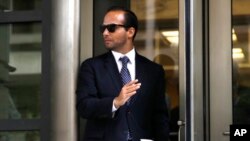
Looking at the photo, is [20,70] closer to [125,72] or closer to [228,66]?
[125,72]

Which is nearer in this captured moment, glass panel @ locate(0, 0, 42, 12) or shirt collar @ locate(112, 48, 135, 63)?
shirt collar @ locate(112, 48, 135, 63)

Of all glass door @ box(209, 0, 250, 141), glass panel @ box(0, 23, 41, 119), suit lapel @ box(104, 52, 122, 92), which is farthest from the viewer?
glass panel @ box(0, 23, 41, 119)

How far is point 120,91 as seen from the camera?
5.07 m

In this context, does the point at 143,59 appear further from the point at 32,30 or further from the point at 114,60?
the point at 32,30

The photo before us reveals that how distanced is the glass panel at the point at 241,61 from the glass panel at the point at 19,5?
171cm

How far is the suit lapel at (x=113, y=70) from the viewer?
5.16 metres

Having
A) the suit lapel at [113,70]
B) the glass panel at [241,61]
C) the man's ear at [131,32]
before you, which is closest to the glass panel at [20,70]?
the suit lapel at [113,70]

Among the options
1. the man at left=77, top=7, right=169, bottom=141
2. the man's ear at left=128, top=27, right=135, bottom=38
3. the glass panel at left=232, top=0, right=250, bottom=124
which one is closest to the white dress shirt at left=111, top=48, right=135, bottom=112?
the man at left=77, top=7, right=169, bottom=141

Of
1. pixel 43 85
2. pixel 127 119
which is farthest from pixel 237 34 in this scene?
pixel 43 85

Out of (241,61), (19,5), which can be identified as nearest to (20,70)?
(19,5)

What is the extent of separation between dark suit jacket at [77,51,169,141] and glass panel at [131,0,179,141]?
1.22 ft

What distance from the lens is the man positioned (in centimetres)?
503

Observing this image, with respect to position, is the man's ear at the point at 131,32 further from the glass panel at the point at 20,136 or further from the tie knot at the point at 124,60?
the glass panel at the point at 20,136

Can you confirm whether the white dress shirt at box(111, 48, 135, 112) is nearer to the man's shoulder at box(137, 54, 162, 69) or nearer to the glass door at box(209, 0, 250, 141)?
the man's shoulder at box(137, 54, 162, 69)
